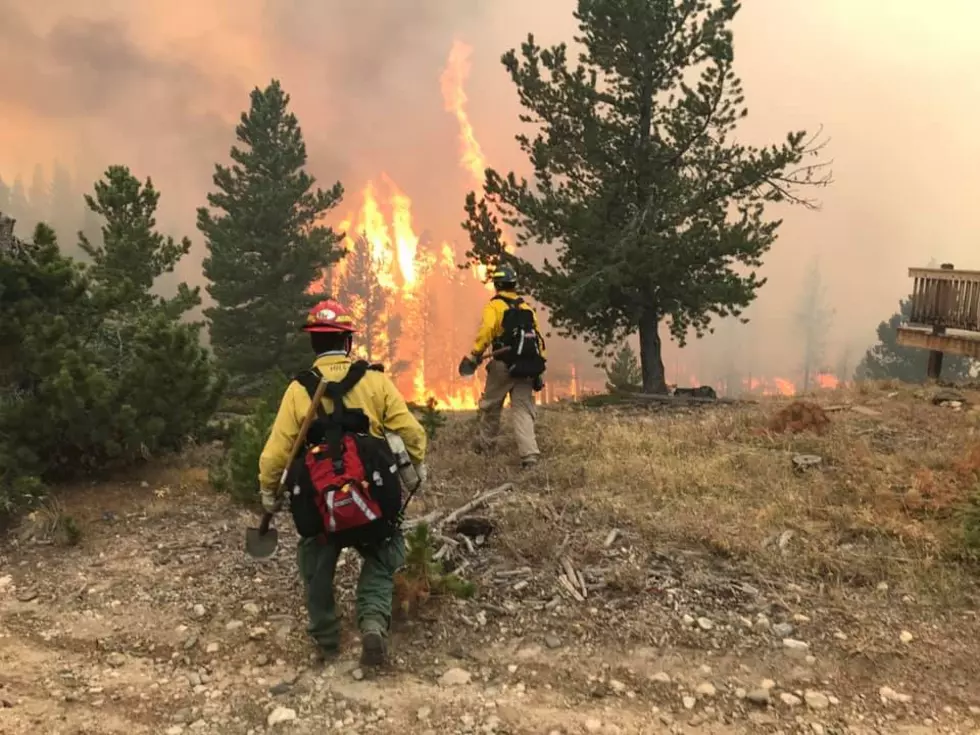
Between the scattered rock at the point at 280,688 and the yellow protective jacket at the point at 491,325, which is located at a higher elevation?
the yellow protective jacket at the point at 491,325

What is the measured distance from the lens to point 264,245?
25.0 m

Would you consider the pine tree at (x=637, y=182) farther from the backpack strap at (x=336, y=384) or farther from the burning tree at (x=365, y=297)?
the burning tree at (x=365, y=297)

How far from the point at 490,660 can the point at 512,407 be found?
4.31 meters

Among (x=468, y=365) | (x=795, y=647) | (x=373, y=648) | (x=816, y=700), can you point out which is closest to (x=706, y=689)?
(x=816, y=700)

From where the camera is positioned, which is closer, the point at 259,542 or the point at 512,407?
the point at 259,542

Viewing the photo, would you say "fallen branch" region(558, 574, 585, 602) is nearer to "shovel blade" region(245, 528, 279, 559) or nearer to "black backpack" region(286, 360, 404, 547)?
"black backpack" region(286, 360, 404, 547)

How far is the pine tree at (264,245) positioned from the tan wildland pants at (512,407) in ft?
57.8

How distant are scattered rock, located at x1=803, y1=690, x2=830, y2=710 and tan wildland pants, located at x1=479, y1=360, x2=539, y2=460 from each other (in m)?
4.54

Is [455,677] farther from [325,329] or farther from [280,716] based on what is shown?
[325,329]

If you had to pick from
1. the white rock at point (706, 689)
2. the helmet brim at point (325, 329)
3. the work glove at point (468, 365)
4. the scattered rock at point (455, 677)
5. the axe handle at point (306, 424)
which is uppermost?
the helmet brim at point (325, 329)

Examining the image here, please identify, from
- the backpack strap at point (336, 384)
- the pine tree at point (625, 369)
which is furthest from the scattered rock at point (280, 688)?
the pine tree at point (625, 369)

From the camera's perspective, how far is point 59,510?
21.5 ft

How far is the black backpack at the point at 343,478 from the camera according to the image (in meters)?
3.95

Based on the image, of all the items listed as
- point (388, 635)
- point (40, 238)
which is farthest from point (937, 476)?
point (40, 238)
